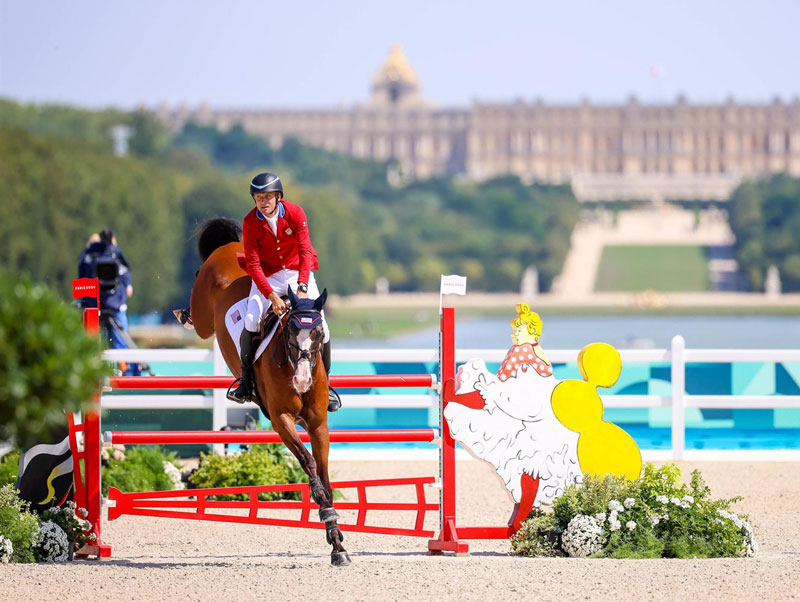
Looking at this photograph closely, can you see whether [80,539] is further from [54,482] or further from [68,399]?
[68,399]

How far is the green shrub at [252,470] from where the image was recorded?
9867 millimetres

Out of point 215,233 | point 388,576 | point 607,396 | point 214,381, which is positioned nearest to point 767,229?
point 607,396

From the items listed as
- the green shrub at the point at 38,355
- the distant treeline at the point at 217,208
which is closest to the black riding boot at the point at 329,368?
the distant treeline at the point at 217,208

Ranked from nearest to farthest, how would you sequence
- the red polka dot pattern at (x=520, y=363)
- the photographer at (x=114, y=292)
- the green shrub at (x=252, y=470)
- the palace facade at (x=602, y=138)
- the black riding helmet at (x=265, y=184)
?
the black riding helmet at (x=265, y=184)
the red polka dot pattern at (x=520, y=363)
the green shrub at (x=252, y=470)
the photographer at (x=114, y=292)
the palace facade at (x=602, y=138)

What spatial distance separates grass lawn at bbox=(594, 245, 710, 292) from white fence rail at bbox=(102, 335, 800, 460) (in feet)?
242

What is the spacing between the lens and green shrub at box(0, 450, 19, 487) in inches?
356

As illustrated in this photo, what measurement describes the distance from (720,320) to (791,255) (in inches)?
775

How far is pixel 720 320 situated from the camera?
224 feet

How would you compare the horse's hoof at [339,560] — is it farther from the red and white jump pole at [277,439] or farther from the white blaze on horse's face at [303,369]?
the white blaze on horse's face at [303,369]

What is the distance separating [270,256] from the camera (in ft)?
24.6

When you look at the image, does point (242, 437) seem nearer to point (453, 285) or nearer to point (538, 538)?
point (453, 285)

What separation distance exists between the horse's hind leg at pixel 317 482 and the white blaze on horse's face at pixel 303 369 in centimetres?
21

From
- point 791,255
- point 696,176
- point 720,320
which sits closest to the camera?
point 720,320

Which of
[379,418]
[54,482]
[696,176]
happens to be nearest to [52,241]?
[379,418]
